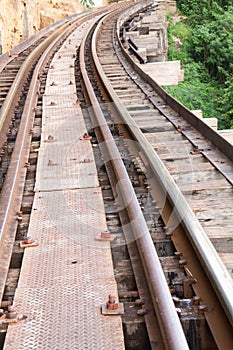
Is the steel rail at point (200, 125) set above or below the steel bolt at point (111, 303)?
above

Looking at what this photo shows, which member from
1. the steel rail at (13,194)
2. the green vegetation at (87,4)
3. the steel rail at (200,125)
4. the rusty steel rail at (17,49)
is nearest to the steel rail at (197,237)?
the steel rail at (200,125)

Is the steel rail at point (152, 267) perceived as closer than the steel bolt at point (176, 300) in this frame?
Yes

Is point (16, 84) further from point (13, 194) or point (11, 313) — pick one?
point (11, 313)

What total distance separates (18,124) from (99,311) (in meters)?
4.38

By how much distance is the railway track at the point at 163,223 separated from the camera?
2551mm

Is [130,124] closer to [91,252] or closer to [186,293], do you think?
[91,252]

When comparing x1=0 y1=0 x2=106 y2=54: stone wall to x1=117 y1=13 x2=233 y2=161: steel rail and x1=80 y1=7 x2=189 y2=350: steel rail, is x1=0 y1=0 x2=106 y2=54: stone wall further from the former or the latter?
x1=80 y1=7 x2=189 y2=350: steel rail

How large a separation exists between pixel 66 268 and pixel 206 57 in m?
20.6

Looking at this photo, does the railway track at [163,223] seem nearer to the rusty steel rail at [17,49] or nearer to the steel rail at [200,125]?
the steel rail at [200,125]

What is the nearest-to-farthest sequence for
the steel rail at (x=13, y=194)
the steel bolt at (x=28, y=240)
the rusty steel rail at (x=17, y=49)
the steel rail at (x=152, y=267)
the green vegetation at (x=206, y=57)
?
the steel rail at (x=152, y=267) < the steel rail at (x=13, y=194) < the steel bolt at (x=28, y=240) < the rusty steel rail at (x=17, y=49) < the green vegetation at (x=206, y=57)

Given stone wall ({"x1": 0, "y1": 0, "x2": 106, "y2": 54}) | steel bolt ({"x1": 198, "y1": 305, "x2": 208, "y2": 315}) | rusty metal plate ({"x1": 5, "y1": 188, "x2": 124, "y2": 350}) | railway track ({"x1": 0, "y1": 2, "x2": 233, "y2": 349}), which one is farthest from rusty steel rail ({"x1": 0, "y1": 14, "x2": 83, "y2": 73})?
steel bolt ({"x1": 198, "y1": 305, "x2": 208, "y2": 315})

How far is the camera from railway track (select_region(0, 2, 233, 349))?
2.55 metres

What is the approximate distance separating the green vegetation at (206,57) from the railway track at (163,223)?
9.22 m

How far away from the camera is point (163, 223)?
363cm
